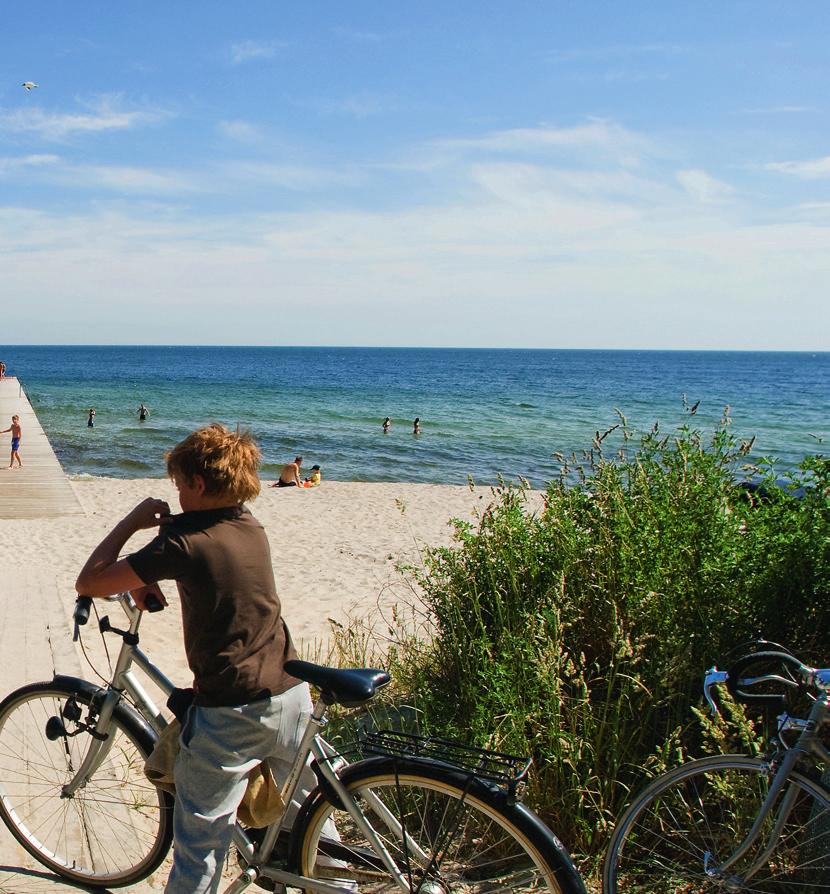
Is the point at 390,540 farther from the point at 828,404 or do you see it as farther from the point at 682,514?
the point at 828,404

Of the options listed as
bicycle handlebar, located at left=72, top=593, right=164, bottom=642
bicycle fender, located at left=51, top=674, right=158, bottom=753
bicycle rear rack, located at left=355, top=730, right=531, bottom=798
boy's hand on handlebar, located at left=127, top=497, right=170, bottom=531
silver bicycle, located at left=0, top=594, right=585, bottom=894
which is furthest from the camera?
bicycle fender, located at left=51, top=674, right=158, bottom=753

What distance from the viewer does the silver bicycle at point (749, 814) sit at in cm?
243

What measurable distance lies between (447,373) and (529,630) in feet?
363

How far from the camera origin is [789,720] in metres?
2.46

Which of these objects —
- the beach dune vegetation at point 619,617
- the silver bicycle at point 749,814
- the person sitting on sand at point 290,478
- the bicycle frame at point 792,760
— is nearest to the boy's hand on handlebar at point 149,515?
the beach dune vegetation at point 619,617

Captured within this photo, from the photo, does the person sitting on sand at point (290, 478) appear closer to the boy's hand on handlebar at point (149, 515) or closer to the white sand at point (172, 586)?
the white sand at point (172, 586)

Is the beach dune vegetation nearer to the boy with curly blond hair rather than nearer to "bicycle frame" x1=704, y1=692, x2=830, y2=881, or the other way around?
"bicycle frame" x1=704, y1=692, x2=830, y2=881

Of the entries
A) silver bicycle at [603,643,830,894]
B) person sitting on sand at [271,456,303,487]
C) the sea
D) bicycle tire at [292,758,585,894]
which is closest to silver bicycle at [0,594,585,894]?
bicycle tire at [292,758,585,894]

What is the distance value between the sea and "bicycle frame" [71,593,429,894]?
944 mm

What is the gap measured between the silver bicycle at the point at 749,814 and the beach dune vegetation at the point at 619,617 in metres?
0.21

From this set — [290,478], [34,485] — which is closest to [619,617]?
[34,485]

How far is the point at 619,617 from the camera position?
12.4 feet

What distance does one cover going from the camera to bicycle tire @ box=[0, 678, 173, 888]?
3.06 metres

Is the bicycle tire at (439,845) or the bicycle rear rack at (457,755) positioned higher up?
the bicycle rear rack at (457,755)
